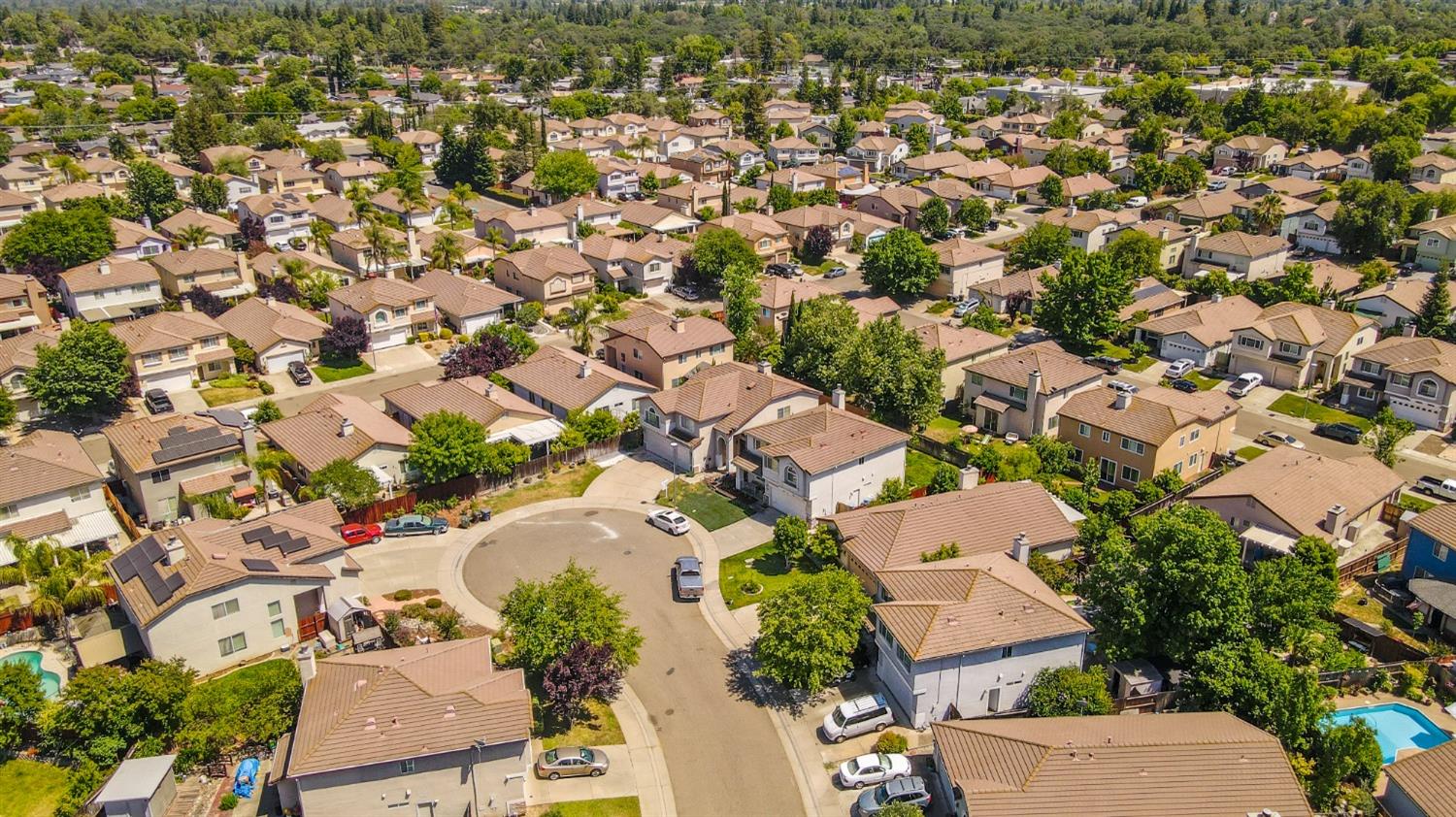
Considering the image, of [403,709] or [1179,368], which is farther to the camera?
[1179,368]

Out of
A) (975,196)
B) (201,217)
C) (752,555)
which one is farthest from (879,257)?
(201,217)

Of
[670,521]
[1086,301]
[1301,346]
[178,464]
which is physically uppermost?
[1086,301]

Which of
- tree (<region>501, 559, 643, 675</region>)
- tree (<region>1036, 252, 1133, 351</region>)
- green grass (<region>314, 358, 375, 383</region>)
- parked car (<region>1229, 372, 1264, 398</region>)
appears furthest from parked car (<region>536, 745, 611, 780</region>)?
parked car (<region>1229, 372, 1264, 398</region>)

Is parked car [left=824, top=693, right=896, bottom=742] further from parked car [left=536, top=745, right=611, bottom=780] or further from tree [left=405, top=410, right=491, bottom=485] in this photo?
tree [left=405, top=410, right=491, bottom=485]

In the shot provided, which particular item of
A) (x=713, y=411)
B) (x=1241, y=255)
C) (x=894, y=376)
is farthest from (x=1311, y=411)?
(x=713, y=411)

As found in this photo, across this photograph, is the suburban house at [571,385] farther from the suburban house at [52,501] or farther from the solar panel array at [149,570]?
the solar panel array at [149,570]

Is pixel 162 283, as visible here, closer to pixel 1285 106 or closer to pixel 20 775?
pixel 20 775

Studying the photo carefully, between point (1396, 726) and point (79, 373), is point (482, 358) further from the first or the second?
point (1396, 726)

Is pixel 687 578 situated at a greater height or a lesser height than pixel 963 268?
lesser
